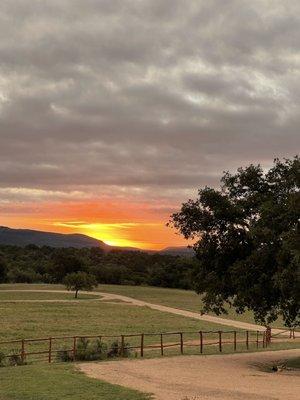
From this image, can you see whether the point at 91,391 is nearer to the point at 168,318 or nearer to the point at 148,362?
the point at 148,362

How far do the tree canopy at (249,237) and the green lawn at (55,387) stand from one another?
425 inches

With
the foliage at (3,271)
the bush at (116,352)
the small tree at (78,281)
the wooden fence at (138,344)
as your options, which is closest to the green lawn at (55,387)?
the wooden fence at (138,344)

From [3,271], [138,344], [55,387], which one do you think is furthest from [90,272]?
[55,387]

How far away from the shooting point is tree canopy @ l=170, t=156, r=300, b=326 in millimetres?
27078

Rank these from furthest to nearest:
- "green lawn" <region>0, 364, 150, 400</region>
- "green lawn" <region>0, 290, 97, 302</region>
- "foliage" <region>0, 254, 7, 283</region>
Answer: "foliage" <region>0, 254, 7, 283</region>, "green lawn" <region>0, 290, 97, 302</region>, "green lawn" <region>0, 364, 150, 400</region>

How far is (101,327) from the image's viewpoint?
55.8 m

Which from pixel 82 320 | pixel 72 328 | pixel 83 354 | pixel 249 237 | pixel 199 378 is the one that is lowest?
pixel 82 320

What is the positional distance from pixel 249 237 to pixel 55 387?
47.6 feet

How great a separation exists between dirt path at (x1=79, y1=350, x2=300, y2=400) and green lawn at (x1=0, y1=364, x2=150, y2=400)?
1.01 meters

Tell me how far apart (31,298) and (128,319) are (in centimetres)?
3804

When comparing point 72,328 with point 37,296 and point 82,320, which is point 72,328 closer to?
point 82,320

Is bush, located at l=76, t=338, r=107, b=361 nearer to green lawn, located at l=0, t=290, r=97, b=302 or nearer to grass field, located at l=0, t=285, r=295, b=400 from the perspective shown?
grass field, located at l=0, t=285, r=295, b=400

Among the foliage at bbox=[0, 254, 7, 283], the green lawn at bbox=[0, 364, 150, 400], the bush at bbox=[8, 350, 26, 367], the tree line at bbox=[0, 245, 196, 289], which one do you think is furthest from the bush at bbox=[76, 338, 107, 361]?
the foliage at bbox=[0, 254, 7, 283]

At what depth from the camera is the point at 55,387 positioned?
62.3ft
